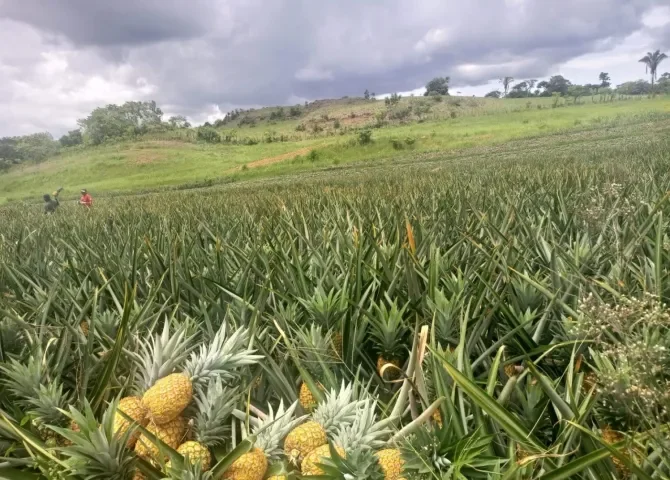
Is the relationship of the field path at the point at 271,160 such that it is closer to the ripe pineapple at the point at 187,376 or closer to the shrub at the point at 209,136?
the shrub at the point at 209,136

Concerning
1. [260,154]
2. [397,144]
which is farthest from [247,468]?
[260,154]

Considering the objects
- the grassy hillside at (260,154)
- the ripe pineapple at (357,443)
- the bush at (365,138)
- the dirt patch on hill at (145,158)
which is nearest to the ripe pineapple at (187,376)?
the ripe pineapple at (357,443)

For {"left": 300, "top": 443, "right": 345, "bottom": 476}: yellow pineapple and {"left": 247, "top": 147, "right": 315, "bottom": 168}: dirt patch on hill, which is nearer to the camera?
{"left": 300, "top": 443, "right": 345, "bottom": 476}: yellow pineapple

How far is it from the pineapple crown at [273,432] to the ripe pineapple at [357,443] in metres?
0.07

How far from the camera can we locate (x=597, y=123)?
109ft

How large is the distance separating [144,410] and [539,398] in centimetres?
74

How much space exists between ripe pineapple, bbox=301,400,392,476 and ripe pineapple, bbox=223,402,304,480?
0.07m

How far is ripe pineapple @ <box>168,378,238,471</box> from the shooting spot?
871 millimetres

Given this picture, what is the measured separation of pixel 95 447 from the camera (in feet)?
2.56

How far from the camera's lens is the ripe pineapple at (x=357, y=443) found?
31.6 inches

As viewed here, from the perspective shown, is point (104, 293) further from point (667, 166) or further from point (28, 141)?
point (28, 141)

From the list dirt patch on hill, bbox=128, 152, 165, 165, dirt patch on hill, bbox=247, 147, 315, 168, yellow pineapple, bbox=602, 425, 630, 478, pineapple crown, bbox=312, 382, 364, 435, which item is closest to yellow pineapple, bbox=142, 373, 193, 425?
pineapple crown, bbox=312, 382, 364, 435

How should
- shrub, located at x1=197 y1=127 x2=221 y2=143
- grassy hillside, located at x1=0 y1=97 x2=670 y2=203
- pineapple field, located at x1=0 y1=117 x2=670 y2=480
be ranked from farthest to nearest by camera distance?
1. shrub, located at x1=197 y1=127 x2=221 y2=143
2. grassy hillside, located at x1=0 y1=97 x2=670 y2=203
3. pineapple field, located at x1=0 y1=117 x2=670 y2=480

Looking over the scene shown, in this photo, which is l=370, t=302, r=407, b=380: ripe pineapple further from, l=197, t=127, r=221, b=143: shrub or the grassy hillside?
l=197, t=127, r=221, b=143: shrub
